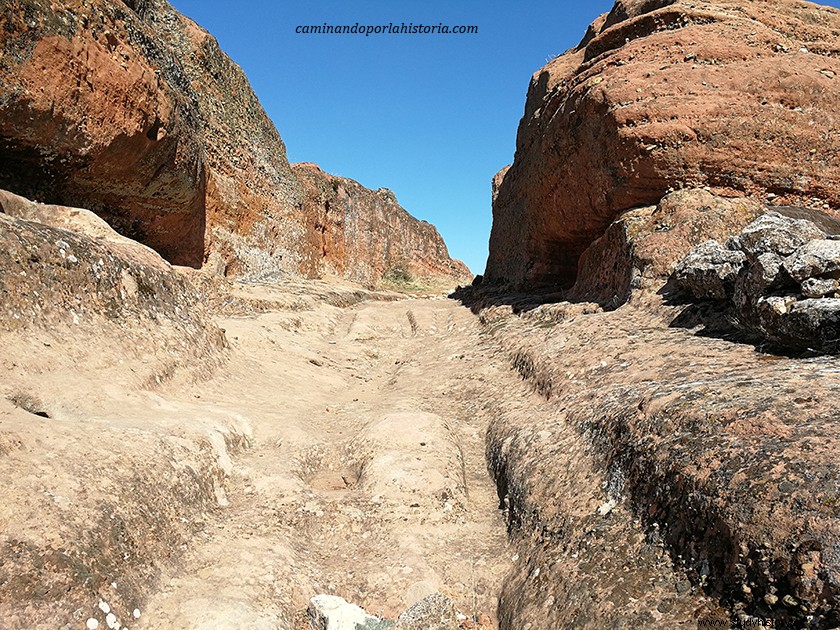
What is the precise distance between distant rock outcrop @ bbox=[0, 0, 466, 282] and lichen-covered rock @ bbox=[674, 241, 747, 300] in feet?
34.4

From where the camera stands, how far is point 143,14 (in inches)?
671

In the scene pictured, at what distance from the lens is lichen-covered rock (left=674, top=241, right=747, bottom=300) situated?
6.50 m

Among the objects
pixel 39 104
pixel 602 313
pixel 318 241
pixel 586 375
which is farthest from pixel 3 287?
pixel 318 241

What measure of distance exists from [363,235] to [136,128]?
2568 centimetres

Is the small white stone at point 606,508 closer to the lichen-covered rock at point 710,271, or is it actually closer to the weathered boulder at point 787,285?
the weathered boulder at point 787,285

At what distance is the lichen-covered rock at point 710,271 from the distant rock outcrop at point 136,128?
413 inches

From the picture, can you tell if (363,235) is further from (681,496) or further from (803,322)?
(681,496)

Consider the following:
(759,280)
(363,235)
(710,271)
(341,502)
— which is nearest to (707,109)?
(710,271)

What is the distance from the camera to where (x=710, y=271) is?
6.74m

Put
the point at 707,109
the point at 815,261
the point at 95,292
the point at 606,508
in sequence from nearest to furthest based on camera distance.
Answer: the point at 606,508 < the point at 815,261 < the point at 95,292 < the point at 707,109

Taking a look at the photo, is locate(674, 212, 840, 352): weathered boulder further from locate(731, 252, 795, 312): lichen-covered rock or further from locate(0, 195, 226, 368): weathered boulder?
locate(0, 195, 226, 368): weathered boulder

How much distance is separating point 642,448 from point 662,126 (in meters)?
7.24

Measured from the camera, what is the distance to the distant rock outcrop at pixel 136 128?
8.83 meters

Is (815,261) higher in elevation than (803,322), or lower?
higher
